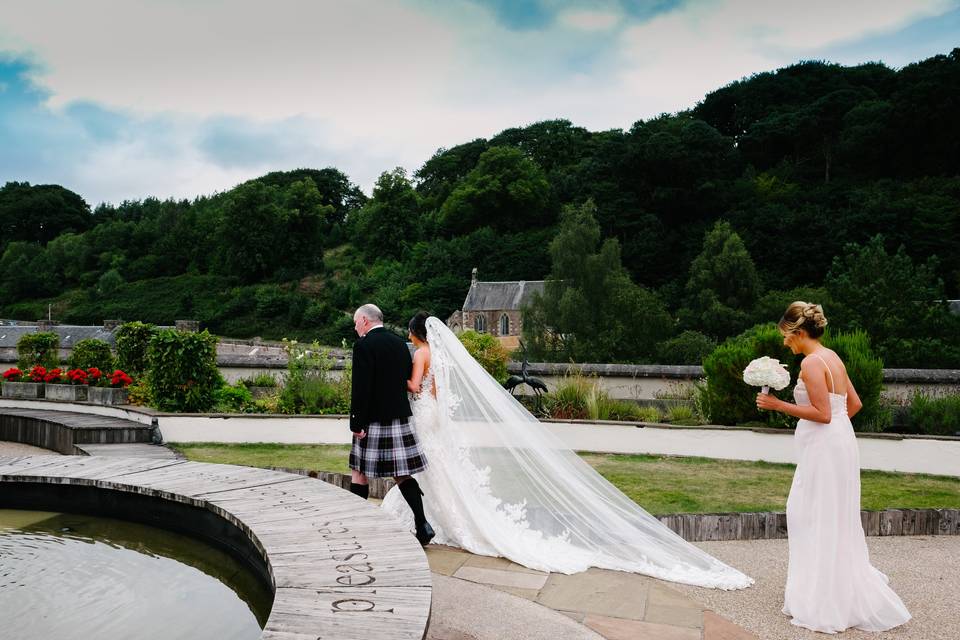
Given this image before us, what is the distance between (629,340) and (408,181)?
60.5 m

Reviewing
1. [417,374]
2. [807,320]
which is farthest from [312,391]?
[807,320]

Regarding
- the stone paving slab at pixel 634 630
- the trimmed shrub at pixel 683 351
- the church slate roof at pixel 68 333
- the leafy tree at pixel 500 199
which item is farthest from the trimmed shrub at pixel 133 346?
the leafy tree at pixel 500 199

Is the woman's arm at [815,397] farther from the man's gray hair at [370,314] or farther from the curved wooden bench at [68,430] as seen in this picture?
the curved wooden bench at [68,430]

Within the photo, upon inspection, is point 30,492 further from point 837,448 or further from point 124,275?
point 124,275

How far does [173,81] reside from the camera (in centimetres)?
2488

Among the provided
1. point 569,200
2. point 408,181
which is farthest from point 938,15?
point 408,181

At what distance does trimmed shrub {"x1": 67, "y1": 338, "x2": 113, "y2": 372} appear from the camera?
15.6 metres

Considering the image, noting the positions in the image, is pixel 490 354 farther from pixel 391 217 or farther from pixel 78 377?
pixel 391 217

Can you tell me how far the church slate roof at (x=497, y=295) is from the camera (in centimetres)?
6353

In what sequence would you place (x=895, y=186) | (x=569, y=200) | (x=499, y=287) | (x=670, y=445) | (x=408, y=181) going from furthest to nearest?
(x=408, y=181)
(x=569, y=200)
(x=499, y=287)
(x=895, y=186)
(x=670, y=445)

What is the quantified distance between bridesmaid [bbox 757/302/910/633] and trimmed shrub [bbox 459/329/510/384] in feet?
29.9

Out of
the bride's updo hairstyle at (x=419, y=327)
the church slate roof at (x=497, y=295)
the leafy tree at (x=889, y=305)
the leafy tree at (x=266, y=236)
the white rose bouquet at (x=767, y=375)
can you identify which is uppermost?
the leafy tree at (x=266, y=236)

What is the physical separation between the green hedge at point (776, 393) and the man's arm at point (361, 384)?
278 inches

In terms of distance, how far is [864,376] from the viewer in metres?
10.2
